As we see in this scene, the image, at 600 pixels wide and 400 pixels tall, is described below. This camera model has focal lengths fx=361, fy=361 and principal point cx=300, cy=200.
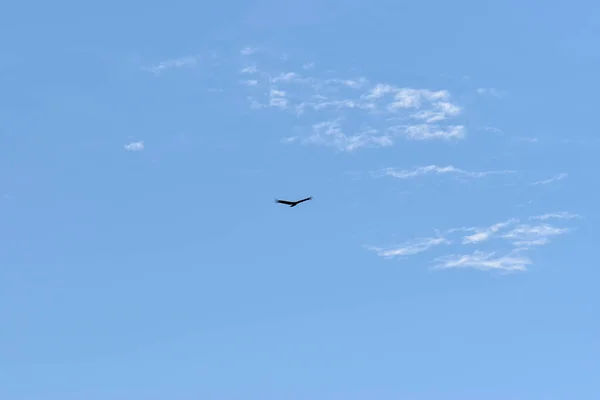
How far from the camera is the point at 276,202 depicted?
129750mm

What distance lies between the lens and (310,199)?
4943 inches

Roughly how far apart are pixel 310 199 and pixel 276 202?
42.2 ft
